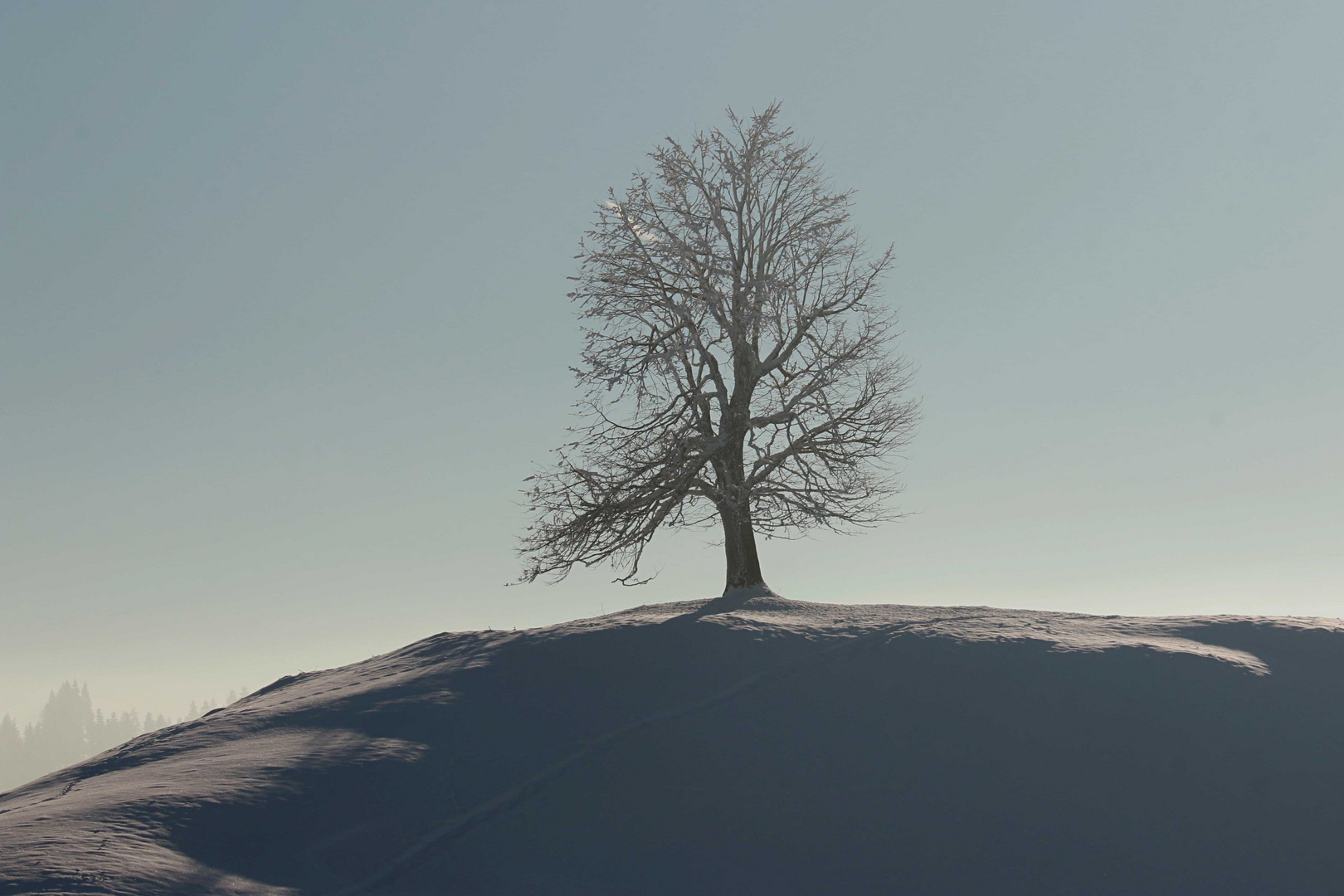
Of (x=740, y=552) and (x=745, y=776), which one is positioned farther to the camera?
(x=740, y=552)

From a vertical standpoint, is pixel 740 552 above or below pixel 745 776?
above

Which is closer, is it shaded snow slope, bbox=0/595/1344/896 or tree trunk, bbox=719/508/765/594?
shaded snow slope, bbox=0/595/1344/896

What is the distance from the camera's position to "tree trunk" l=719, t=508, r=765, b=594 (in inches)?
724

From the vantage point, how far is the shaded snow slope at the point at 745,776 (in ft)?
27.0

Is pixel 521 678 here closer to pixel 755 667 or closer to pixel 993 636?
pixel 755 667

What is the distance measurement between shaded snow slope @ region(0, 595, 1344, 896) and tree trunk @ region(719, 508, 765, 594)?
197 inches

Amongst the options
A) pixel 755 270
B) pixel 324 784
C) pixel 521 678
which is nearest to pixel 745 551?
pixel 755 270

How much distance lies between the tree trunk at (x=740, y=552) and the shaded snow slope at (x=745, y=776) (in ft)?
16.4

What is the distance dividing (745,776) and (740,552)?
8.70m

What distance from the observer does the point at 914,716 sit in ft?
35.9

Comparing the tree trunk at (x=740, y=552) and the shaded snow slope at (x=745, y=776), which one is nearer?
the shaded snow slope at (x=745, y=776)

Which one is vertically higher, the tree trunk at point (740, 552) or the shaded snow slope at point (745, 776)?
the tree trunk at point (740, 552)

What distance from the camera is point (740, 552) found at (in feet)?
60.5

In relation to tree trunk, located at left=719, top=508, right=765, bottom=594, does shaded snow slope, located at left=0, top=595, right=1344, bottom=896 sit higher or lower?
lower
